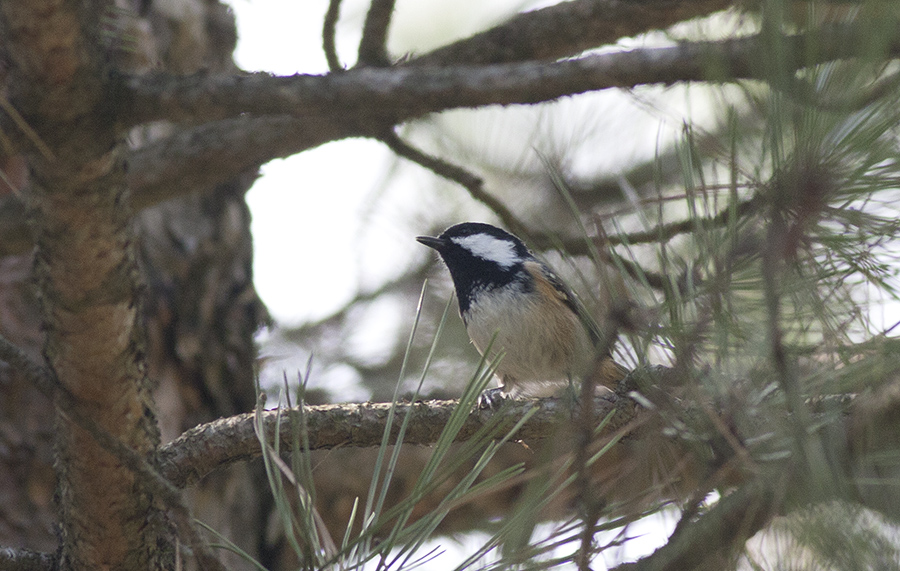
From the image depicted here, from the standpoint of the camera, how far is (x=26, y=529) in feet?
10.9

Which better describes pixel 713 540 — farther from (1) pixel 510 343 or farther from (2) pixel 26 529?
(2) pixel 26 529

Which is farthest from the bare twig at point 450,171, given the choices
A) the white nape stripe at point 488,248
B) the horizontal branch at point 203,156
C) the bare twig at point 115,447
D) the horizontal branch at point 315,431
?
the bare twig at point 115,447

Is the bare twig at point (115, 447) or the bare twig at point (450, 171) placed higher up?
the bare twig at point (450, 171)

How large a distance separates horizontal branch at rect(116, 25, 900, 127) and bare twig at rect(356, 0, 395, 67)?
70 cm

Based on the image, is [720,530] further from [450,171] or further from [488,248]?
[488,248]

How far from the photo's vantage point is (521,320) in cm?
364

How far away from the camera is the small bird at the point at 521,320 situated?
11.9ft

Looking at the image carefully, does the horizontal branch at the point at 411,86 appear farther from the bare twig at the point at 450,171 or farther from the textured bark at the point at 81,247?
the bare twig at the point at 450,171

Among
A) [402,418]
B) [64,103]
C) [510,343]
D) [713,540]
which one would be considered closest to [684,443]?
[713,540]

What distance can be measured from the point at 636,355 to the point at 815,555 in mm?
507

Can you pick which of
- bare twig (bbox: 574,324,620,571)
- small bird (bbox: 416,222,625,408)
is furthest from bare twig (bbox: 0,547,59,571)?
small bird (bbox: 416,222,625,408)

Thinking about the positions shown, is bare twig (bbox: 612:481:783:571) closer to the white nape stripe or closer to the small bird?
the small bird

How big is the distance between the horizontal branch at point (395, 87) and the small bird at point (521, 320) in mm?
1911

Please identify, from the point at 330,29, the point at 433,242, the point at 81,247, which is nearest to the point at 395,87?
the point at 81,247
